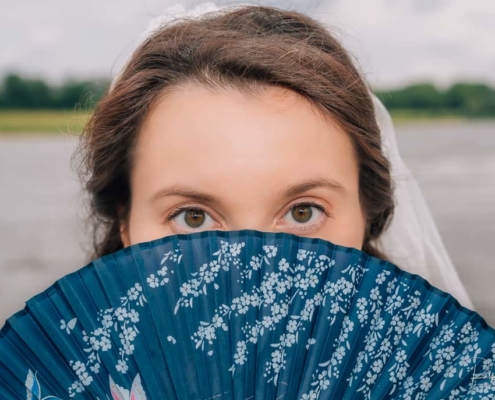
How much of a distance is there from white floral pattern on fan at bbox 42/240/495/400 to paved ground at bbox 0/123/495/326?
963 millimetres

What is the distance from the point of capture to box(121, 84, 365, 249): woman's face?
4.41 feet

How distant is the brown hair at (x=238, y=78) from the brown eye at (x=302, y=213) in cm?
21

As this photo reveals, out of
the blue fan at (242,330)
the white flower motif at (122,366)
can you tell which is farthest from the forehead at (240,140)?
the white flower motif at (122,366)

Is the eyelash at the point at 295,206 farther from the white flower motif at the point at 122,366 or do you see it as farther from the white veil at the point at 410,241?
the white veil at the point at 410,241

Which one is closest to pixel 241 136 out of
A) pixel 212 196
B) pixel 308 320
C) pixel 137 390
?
pixel 212 196

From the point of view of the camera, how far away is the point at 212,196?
136 cm

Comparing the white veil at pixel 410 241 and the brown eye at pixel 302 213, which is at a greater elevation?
the white veil at pixel 410 241

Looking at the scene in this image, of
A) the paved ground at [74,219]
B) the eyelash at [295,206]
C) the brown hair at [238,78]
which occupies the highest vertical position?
the paved ground at [74,219]

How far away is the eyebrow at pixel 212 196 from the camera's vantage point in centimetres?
136

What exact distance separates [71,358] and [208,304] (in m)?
0.23

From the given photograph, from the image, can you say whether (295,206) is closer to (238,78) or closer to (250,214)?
(250,214)

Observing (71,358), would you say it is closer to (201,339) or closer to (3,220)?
(201,339)

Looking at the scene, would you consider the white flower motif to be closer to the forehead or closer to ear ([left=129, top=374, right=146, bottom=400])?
ear ([left=129, top=374, right=146, bottom=400])

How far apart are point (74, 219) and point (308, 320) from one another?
6.40m
